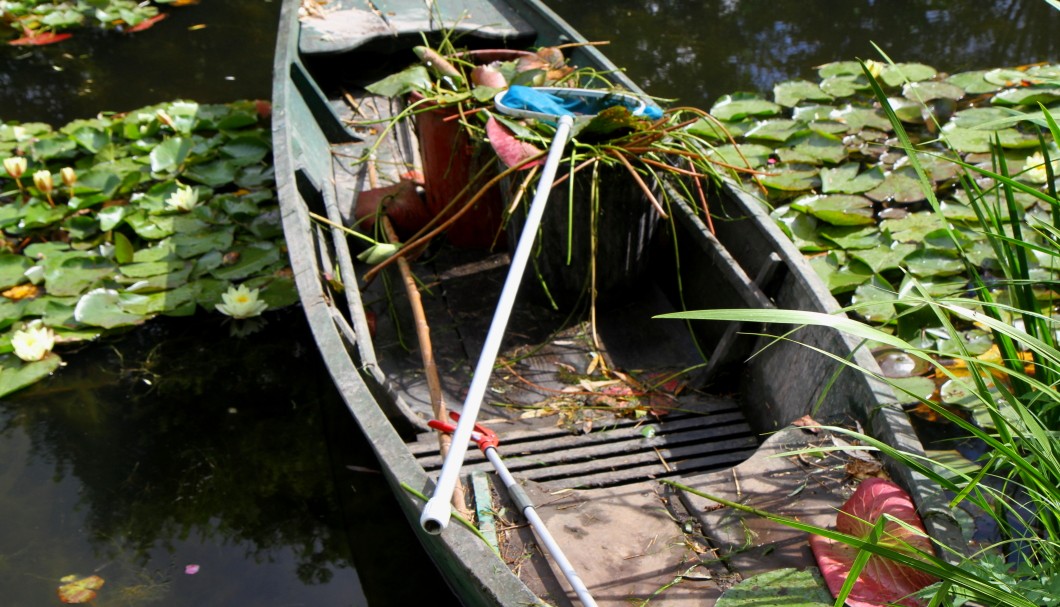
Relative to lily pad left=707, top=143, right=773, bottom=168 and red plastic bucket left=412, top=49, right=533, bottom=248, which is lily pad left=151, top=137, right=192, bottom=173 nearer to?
red plastic bucket left=412, top=49, right=533, bottom=248

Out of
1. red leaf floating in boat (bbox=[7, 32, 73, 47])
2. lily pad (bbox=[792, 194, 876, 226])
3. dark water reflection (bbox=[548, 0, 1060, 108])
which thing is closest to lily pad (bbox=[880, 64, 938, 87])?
dark water reflection (bbox=[548, 0, 1060, 108])

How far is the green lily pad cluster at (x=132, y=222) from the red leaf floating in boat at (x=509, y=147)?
110 centimetres

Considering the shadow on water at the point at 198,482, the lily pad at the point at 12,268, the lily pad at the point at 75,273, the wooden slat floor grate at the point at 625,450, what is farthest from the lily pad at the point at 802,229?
the lily pad at the point at 12,268

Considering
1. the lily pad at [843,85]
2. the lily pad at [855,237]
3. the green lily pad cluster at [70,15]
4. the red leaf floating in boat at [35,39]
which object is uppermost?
the lily pad at [843,85]

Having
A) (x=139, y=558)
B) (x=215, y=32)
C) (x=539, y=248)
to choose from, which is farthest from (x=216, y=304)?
(x=215, y=32)

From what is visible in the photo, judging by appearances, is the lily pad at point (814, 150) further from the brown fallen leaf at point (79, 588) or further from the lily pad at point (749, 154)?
the brown fallen leaf at point (79, 588)

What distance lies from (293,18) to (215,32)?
2.14 m

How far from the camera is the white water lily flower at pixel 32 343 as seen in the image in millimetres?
2779

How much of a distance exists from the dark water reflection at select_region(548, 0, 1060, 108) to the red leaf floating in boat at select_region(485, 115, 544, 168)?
2.25 metres

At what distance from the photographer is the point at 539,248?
7.94 ft

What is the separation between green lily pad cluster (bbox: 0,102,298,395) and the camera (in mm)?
2998

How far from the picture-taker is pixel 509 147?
232cm

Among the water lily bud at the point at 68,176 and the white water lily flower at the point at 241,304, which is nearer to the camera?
the white water lily flower at the point at 241,304

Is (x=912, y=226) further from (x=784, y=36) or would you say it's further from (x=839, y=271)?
(x=784, y=36)
